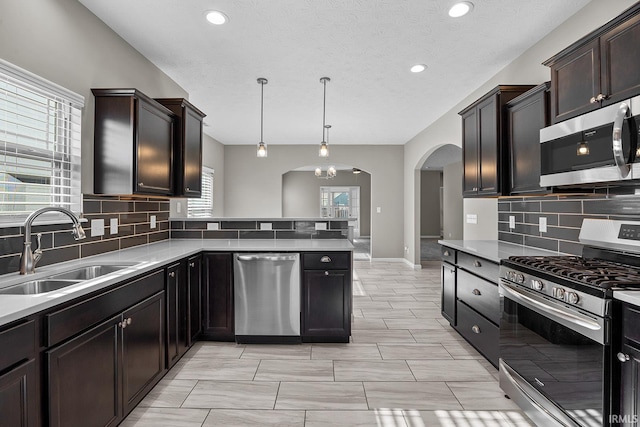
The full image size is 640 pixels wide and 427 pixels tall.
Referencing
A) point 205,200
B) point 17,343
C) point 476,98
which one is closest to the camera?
point 17,343

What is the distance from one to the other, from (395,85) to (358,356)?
121 inches

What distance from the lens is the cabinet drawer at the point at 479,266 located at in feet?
8.06

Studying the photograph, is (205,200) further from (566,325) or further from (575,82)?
(566,325)

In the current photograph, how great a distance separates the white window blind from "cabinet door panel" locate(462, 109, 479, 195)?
3281 millimetres

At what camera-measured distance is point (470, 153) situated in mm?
3381

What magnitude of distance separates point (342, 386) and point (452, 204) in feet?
30.1

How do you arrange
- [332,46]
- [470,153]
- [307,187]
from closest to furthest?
[332,46]
[470,153]
[307,187]

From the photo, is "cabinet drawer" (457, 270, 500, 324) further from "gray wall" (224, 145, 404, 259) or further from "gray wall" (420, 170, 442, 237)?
"gray wall" (420, 170, 442, 237)

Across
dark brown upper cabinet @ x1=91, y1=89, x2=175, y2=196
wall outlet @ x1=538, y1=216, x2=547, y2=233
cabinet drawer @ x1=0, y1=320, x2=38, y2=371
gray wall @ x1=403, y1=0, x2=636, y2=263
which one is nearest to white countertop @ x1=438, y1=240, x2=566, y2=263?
wall outlet @ x1=538, y1=216, x2=547, y2=233

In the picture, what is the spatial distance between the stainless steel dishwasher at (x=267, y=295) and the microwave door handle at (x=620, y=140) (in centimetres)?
223

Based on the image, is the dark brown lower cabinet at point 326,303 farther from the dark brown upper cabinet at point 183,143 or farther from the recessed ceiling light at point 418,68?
the recessed ceiling light at point 418,68

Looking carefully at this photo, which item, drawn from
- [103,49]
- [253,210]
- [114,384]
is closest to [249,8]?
[103,49]

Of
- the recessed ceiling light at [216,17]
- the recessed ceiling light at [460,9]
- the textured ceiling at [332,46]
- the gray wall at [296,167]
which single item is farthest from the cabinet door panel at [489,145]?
the gray wall at [296,167]

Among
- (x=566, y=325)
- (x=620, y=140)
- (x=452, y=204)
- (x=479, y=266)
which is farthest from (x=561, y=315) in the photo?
(x=452, y=204)
